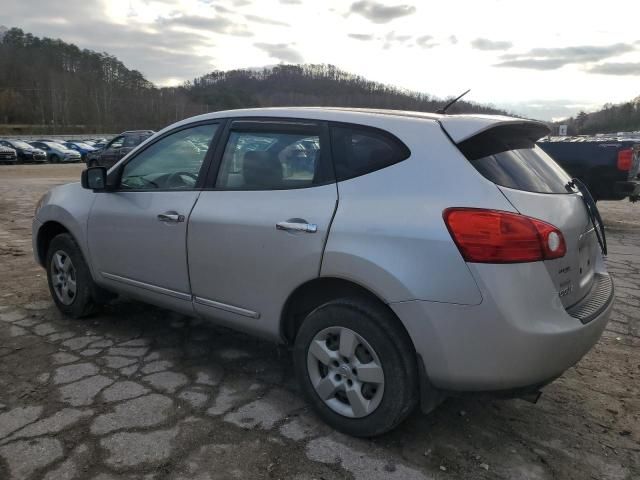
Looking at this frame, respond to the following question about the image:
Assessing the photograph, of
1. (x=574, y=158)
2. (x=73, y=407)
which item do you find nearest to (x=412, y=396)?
(x=73, y=407)

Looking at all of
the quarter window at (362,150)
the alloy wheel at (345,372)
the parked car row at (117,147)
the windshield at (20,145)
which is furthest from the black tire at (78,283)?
the windshield at (20,145)

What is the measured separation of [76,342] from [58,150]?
3597cm

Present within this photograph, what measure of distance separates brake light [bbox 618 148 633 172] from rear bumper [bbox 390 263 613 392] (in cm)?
842

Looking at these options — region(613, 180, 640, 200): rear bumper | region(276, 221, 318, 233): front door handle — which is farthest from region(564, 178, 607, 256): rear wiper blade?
region(613, 180, 640, 200): rear bumper

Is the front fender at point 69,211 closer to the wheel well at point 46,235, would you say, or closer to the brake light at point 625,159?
the wheel well at point 46,235

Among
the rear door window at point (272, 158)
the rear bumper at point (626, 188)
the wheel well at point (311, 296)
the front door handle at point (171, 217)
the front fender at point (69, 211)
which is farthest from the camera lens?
the rear bumper at point (626, 188)

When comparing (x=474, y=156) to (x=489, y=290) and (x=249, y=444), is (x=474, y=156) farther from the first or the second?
(x=249, y=444)

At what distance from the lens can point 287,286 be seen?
115 inches

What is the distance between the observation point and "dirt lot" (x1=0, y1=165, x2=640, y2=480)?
257cm

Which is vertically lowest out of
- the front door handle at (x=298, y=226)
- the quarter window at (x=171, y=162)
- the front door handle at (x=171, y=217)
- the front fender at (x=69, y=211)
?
the front fender at (x=69, y=211)

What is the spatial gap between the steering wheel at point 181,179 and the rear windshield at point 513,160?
1.76 meters

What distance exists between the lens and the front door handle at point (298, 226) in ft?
9.16

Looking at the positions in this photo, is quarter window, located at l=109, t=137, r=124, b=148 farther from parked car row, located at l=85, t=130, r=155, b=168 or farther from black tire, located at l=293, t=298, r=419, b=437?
black tire, located at l=293, t=298, r=419, b=437

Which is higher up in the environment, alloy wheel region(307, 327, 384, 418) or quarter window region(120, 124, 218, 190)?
quarter window region(120, 124, 218, 190)
